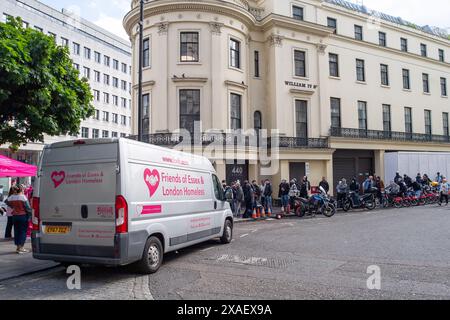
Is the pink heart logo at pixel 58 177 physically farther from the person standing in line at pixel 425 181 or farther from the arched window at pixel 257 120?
the person standing in line at pixel 425 181

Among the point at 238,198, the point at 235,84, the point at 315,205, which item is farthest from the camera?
the point at 235,84

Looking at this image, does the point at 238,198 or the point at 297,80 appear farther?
the point at 297,80

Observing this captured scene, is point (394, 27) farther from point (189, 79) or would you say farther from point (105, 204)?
point (105, 204)

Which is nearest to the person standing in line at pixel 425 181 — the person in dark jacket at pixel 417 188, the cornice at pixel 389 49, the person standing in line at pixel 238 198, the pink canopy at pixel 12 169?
the person in dark jacket at pixel 417 188

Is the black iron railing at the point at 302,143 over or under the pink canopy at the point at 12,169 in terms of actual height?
over

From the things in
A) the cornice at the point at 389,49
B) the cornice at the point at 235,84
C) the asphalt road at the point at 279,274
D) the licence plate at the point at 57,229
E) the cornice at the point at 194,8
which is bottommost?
the asphalt road at the point at 279,274

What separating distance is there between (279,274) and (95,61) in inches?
2237

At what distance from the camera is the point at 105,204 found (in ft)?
20.8

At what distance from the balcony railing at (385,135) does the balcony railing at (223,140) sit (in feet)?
11.6

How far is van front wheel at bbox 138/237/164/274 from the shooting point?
6691 mm

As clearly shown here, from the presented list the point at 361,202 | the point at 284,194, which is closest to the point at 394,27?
Result: the point at 361,202

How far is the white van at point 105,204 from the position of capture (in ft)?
20.6

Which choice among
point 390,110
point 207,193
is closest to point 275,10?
point 390,110

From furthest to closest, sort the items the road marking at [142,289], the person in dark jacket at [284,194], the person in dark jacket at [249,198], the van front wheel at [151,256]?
the person in dark jacket at [284,194] < the person in dark jacket at [249,198] < the van front wheel at [151,256] < the road marking at [142,289]
